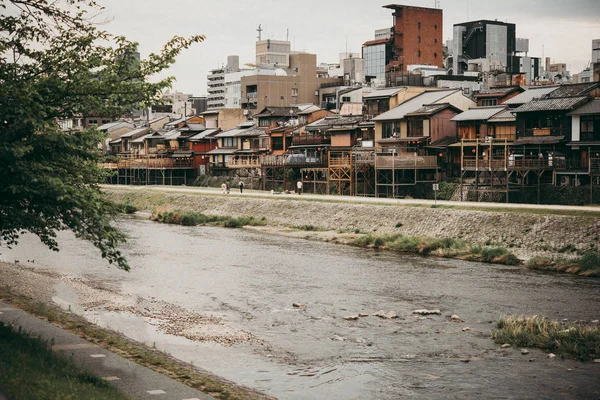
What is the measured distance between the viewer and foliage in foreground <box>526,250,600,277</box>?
3231cm

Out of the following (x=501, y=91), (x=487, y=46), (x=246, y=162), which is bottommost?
(x=246, y=162)

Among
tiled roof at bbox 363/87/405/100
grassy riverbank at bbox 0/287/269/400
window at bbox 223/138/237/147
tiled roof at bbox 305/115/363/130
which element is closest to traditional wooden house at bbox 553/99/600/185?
tiled roof at bbox 363/87/405/100

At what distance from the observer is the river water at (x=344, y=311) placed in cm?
1784

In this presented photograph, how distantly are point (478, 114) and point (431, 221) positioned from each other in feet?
55.7

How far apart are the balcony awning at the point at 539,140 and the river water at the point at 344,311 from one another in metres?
17.7

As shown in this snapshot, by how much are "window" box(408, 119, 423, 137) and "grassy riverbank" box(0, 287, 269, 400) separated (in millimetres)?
42521

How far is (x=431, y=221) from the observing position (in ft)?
145

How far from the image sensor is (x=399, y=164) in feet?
188

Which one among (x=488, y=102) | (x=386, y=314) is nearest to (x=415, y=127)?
(x=488, y=102)

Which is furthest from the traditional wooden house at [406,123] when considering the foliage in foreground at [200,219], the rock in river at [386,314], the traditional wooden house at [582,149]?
the rock in river at [386,314]

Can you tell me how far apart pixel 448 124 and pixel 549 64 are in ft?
238

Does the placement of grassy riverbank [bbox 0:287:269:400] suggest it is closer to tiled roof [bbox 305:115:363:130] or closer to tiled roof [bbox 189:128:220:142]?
tiled roof [bbox 305:115:363:130]

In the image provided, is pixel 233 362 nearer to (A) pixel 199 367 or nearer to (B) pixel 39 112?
(A) pixel 199 367

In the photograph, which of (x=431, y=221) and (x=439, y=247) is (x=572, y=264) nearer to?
(x=439, y=247)
